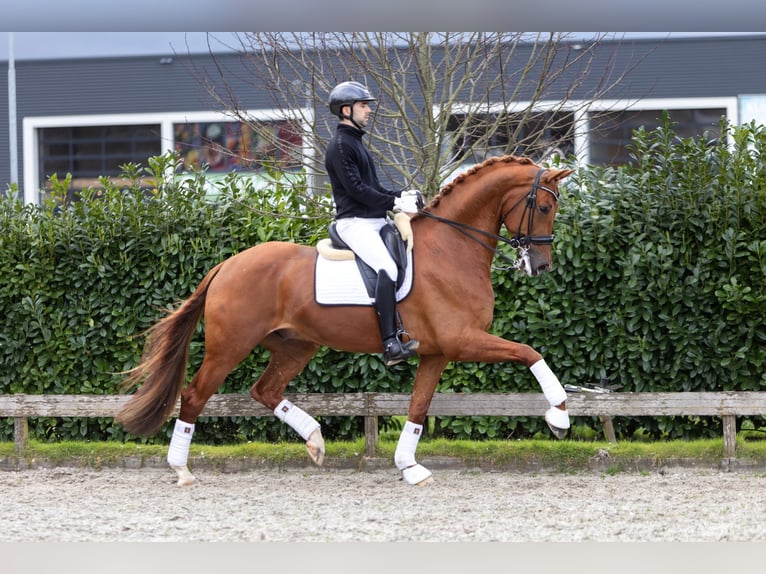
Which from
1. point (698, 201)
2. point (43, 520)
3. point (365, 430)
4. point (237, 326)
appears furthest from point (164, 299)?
point (698, 201)

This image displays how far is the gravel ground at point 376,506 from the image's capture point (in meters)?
4.80

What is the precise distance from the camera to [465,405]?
713 cm

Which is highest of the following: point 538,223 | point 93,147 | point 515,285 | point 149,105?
point 149,105

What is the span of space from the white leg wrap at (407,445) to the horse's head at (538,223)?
1.43 metres

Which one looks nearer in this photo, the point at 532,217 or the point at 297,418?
the point at 532,217

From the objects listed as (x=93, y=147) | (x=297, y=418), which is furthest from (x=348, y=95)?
(x=93, y=147)

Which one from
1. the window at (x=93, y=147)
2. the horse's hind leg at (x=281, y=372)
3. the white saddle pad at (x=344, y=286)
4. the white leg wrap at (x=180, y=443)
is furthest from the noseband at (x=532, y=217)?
the window at (x=93, y=147)

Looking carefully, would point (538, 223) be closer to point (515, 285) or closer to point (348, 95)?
point (515, 285)

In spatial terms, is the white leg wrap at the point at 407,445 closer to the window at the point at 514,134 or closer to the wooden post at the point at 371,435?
the wooden post at the point at 371,435

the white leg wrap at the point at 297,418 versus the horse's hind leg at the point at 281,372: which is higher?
the horse's hind leg at the point at 281,372

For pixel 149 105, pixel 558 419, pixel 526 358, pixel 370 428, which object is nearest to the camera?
pixel 558 419

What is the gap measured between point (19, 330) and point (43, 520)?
307cm

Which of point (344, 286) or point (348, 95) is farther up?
point (348, 95)

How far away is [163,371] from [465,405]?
2436 millimetres
